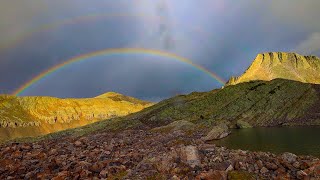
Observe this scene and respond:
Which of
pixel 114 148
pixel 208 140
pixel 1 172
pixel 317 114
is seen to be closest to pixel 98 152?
pixel 114 148

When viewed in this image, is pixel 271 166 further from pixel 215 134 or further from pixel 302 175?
pixel 215 134

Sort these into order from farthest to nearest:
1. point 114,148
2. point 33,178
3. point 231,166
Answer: point 114,148, point 33,178, point 231,166

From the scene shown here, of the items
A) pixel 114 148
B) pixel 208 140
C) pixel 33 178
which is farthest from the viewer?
pixel 208 140

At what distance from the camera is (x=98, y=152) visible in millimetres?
56406

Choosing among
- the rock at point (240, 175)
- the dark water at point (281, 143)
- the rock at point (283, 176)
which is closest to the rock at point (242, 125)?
the dark water at point (281, 143)

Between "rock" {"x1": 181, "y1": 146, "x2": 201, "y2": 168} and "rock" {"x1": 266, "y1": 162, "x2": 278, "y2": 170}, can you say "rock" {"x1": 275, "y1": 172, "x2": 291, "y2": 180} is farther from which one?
"rock" {"x1": 181, "y1": 146, "x2": 201, "y2": 168}

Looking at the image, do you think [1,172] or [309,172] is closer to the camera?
[309,172]

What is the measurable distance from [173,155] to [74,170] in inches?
514

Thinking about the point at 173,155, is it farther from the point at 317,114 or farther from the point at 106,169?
the point at 317,114

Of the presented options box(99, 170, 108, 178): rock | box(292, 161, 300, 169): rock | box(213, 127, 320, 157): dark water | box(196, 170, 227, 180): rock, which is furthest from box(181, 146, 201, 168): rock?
box(213, 127, 320, 157): dark water

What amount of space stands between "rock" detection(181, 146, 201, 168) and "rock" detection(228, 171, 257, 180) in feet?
15.2

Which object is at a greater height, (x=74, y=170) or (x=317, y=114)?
(x=317, y=114)

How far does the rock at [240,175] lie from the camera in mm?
38403

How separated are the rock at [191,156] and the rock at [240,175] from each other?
4630 mm
